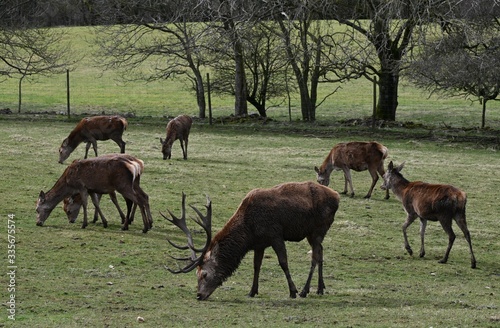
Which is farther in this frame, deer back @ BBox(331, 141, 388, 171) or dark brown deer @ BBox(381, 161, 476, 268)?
deer back @ BBox(331, 141, 388, 171)

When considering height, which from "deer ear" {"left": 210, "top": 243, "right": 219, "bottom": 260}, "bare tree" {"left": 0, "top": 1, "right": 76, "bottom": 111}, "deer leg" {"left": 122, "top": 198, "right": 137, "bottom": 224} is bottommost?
"deer leg" {"left": 122, "top": 198, "right": 137, "bottom": 224}

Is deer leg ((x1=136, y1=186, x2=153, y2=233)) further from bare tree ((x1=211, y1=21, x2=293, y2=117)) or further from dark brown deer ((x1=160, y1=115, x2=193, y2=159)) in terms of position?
bare tree ((x1=211, y1=21, x2=293, y2=117))

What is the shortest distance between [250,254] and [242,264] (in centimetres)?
87

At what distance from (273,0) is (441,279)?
18.4 metres

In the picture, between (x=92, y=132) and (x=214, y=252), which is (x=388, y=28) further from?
(x=214, y=252)

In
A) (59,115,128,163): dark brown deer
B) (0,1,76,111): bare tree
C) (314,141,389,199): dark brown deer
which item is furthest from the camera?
(0,1,76,111): bare tree

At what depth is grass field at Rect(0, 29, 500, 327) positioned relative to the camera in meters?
9.33

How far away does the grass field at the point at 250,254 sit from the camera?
933cm

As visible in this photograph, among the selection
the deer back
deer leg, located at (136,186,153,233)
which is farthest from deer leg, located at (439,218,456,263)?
the deer back

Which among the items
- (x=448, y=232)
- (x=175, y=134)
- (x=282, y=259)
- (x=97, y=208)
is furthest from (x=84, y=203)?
(x=175, y=134)

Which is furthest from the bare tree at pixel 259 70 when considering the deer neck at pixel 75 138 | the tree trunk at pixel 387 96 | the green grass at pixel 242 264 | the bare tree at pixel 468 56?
the deer neck at pixel 75 138

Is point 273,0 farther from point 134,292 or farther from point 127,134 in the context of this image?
point 134,292

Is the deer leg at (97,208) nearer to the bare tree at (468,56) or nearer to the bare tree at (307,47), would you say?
the bare tree at (307,47)

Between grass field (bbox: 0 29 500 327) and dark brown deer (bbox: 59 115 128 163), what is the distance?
529 mm
